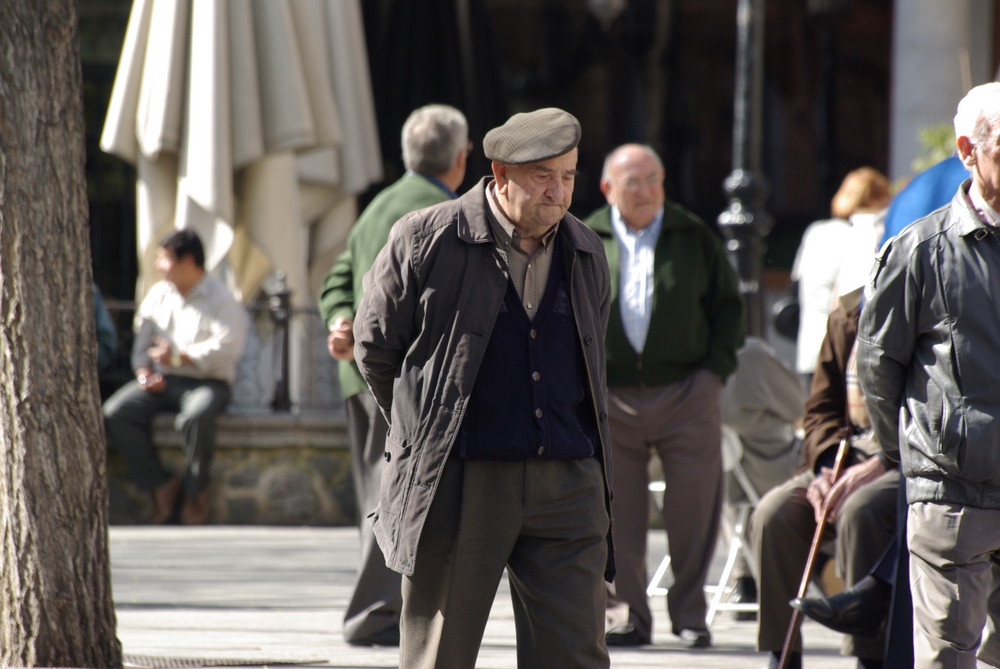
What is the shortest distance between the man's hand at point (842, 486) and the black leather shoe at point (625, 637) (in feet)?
3.68

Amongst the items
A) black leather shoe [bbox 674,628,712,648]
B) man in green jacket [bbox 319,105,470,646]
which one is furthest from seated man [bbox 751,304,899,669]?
man in green jacket [bbox 319,105,470,646]

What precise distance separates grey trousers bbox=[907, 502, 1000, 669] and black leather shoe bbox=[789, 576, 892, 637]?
812 millimetres

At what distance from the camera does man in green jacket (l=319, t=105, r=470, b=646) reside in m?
6.33

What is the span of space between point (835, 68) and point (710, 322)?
26.7ft

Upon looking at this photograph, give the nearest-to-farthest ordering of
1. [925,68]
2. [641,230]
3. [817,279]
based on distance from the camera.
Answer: [641,230] → [817,279] → [925,68]

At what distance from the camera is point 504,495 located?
4297mm

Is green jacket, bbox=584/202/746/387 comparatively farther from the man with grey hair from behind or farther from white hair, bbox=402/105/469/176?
the man with grey hair from behind

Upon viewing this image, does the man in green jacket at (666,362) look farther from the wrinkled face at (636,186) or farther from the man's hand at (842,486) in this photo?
the man's hand at (842,486)

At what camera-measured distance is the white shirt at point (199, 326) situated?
10016mm

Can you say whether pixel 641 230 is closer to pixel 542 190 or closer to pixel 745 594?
pixel 745 594

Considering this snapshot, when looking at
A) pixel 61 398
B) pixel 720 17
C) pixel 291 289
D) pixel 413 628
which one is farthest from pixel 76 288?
pixel 720 17

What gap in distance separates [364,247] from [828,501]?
81.0 inches

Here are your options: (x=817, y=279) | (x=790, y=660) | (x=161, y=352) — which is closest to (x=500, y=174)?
(x=790, y=660)

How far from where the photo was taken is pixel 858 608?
5289 millimetres
